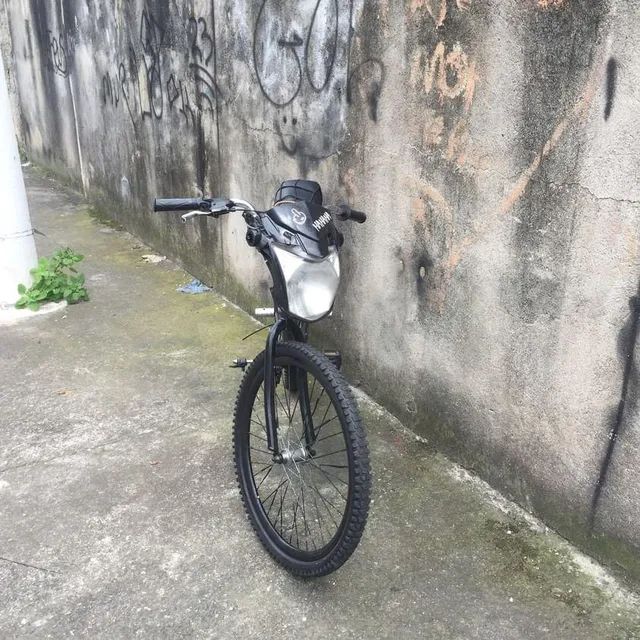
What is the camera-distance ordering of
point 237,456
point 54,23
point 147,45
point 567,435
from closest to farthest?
point 567,435 → point 237,456 → point 147,45 → point 54,23

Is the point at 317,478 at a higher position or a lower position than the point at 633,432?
lower

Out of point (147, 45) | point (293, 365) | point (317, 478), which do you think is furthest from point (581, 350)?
point (147, 45)

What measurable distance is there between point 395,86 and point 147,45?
3.24m

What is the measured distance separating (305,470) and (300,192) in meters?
1.20

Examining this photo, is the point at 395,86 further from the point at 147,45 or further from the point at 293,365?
the point at 147,45

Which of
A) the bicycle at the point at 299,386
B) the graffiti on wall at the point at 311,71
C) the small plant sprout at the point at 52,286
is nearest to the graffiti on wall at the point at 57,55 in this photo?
the small plant sprout at the point at 52,286

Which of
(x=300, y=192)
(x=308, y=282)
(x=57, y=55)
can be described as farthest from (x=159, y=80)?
(x=308, y=282)

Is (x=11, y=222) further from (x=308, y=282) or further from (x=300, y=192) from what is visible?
(x=308, y=282)

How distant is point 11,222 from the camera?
4.51 m

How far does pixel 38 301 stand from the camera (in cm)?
469

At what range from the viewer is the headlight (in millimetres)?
2201

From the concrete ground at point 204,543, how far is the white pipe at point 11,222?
41.1 inches

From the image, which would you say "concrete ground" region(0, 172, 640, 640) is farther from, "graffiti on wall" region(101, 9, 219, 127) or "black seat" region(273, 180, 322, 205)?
"graffiti on wall" region(101, 9, 219, 127)

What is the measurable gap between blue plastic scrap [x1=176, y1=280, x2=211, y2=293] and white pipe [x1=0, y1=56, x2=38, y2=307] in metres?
1.07
